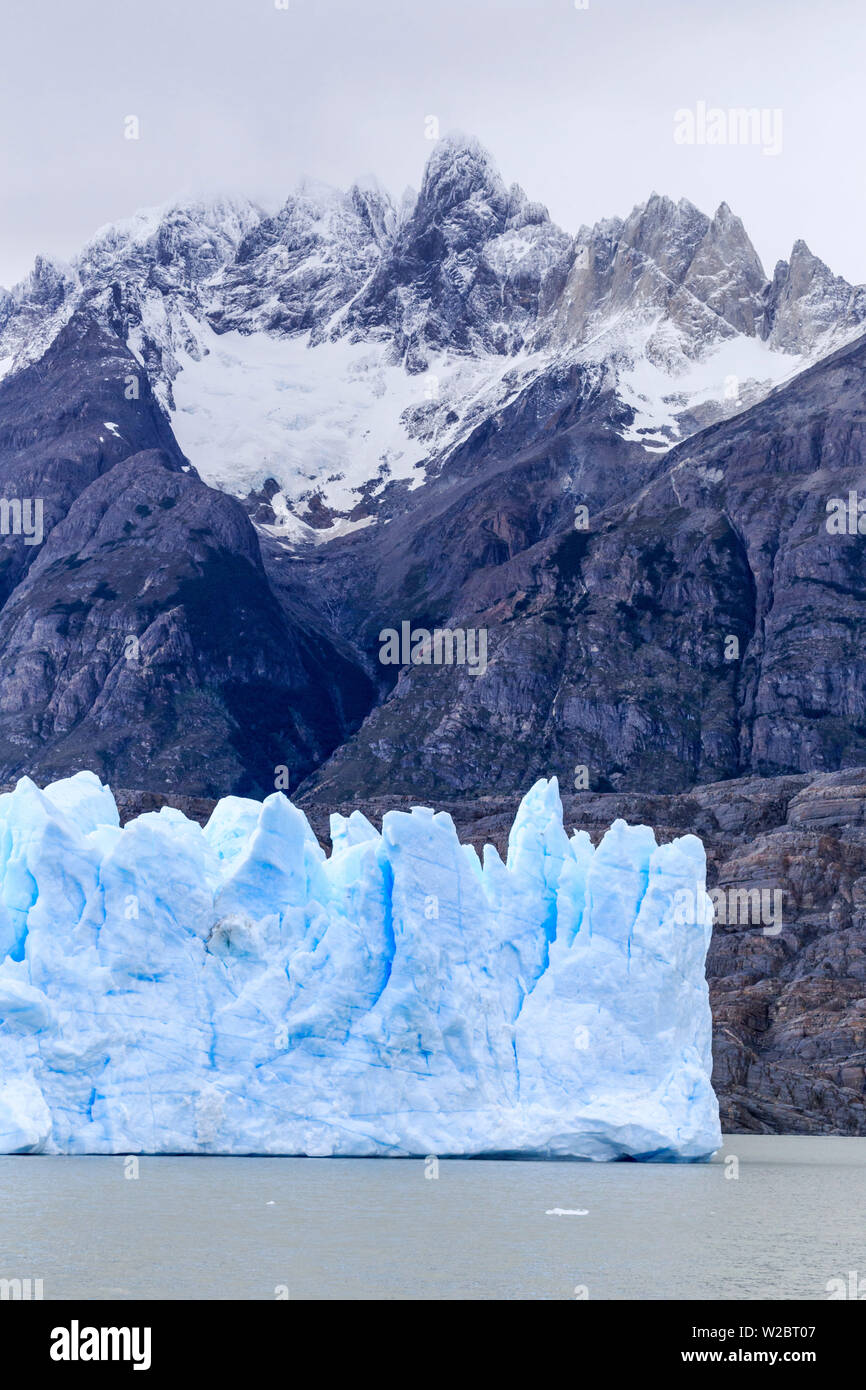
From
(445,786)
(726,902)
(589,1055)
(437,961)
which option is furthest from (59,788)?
(445,786)

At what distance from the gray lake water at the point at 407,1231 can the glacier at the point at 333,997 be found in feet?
5.44

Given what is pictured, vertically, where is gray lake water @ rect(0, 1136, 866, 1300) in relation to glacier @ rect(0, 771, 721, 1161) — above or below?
below

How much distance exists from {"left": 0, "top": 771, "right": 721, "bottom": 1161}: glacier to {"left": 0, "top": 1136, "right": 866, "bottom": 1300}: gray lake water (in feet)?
5.44

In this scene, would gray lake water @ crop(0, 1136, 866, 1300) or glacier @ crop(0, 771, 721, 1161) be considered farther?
glacier @ crop(0, 771, 721, 1161)

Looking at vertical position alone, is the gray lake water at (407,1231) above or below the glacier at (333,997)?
below

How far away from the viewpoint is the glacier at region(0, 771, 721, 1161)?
2400 inches

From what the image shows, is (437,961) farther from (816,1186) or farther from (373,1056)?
(816,1186)

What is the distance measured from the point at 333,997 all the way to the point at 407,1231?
→ 15265 mm

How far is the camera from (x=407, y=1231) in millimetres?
49344

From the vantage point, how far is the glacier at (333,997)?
61.0 metres

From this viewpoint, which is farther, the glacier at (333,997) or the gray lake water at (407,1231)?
the glacier at (333,997)

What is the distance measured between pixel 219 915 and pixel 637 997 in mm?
15004
